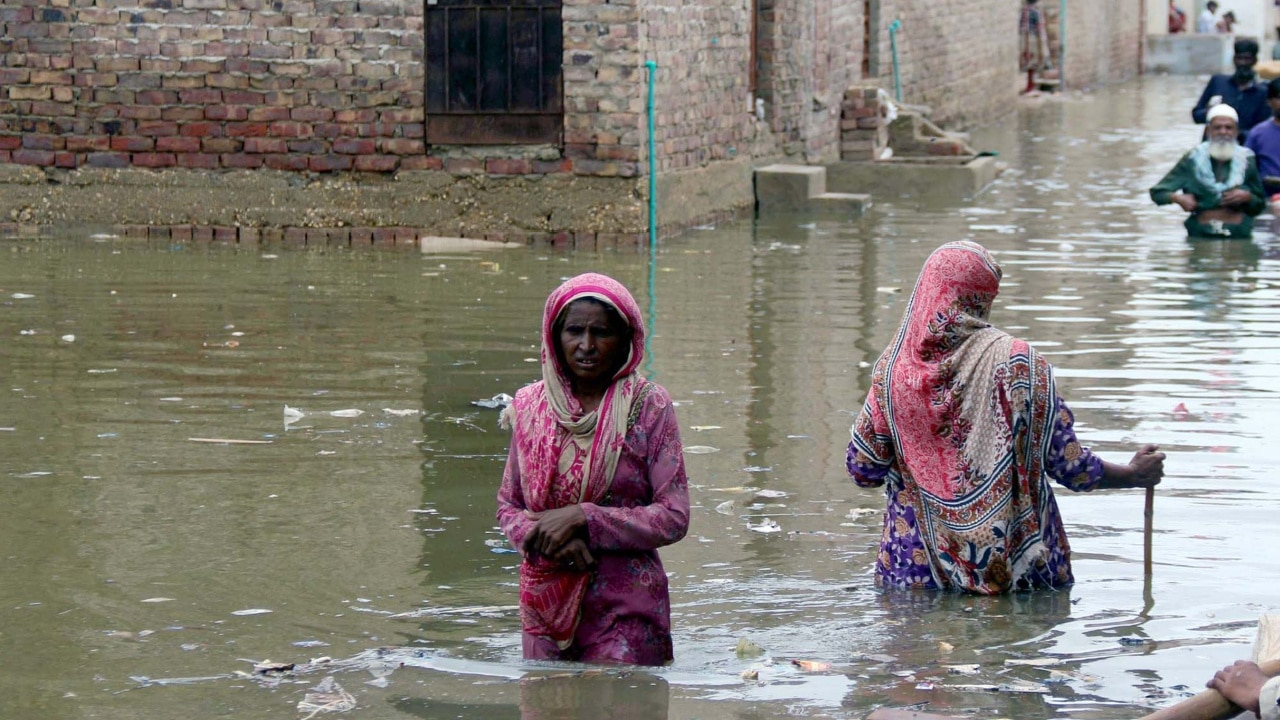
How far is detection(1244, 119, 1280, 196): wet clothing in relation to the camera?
1377 cm

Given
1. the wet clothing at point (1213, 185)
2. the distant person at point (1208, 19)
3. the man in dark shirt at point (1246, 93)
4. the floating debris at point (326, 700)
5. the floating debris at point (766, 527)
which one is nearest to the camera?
the floating debris at point (326, 700)

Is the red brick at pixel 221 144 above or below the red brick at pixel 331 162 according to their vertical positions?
above

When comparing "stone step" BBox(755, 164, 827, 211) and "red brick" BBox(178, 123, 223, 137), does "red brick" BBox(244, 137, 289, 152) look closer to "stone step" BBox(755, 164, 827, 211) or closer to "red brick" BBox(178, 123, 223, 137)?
"red brick" BBox(178, 123, 223, 137)

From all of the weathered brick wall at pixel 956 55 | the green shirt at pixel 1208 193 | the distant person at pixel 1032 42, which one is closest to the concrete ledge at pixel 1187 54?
the distant person at pixel 1032 42

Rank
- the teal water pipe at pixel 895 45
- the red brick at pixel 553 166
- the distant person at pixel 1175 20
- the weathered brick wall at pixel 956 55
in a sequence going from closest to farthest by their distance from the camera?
the red brick at pixel 553 166 → the teal water pipe at pixel 895 45 → the weathered brick wall at pixel 956 55 → the distant person at pixel 1175 20

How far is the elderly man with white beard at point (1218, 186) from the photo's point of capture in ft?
44.0

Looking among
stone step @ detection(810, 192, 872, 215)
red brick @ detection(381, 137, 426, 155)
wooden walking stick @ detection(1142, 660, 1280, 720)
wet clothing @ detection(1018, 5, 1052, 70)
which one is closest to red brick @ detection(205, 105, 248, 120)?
red brick @ detection(381, 137, 426, 155)

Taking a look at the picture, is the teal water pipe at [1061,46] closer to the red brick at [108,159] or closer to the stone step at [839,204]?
the stone step at [839,204]

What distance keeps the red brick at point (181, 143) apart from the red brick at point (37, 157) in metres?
0.88

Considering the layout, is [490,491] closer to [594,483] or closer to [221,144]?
[594,483]

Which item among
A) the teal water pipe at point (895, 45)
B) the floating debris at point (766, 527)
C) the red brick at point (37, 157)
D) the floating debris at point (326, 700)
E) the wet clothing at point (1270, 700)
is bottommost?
the floating debris at point (326, 700)

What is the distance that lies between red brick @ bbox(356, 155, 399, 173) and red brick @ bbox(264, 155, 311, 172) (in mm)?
397

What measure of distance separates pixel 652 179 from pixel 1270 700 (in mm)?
9926

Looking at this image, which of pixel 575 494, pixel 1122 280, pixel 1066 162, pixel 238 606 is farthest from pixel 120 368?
pixel 1066 162
